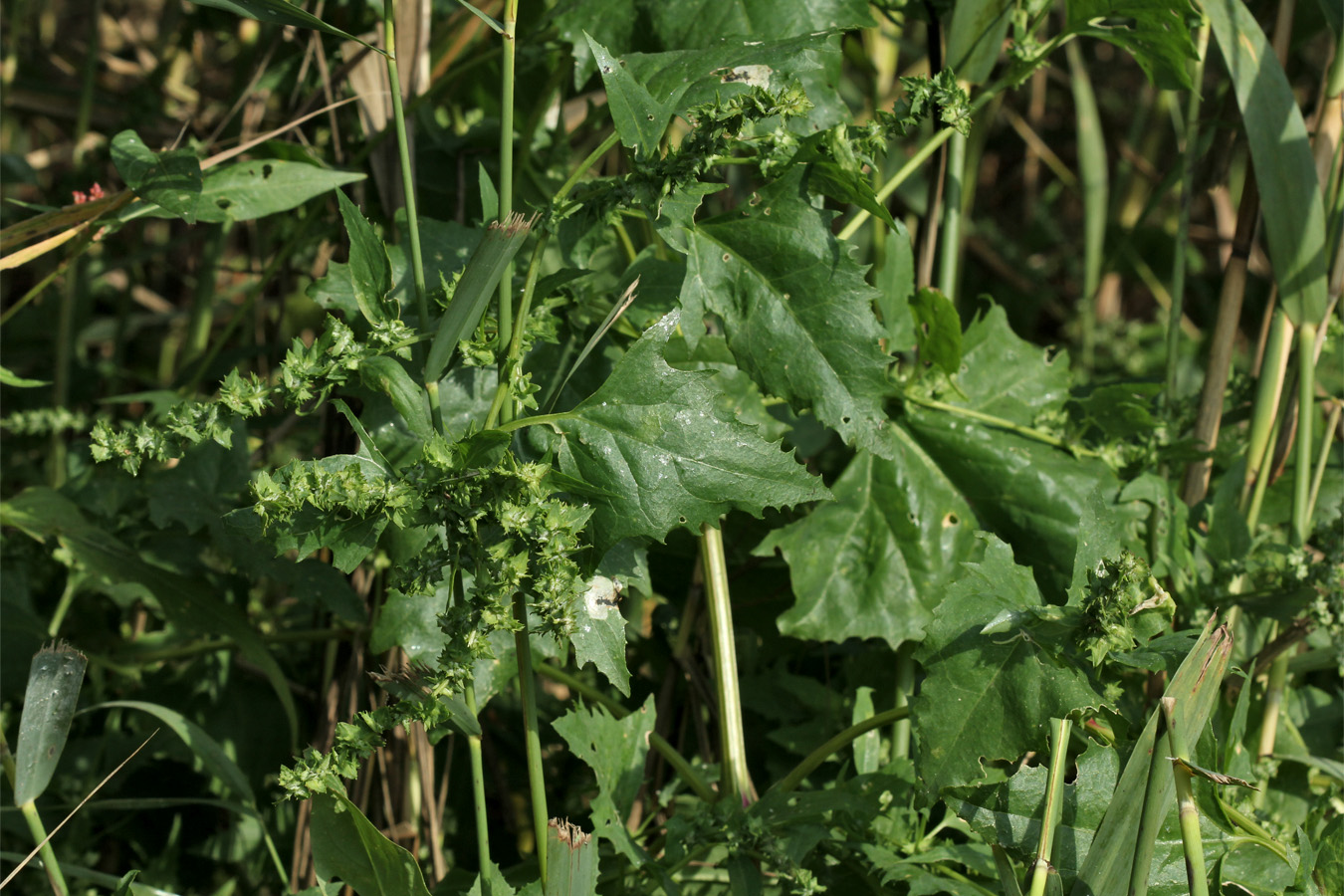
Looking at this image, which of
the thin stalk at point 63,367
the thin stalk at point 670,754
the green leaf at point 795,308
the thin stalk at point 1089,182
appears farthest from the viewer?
the thin stalk at point 1089,182

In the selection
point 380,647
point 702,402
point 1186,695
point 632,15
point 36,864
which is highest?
point 632,15

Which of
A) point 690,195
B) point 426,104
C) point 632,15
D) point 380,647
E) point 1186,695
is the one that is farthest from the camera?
point 426,104

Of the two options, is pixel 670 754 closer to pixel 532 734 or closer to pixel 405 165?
pixel 532 734

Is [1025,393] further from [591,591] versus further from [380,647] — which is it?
[380,647]

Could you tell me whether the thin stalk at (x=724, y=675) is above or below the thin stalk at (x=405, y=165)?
below

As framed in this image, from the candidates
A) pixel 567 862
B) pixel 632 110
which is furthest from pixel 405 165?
pixel 567 862

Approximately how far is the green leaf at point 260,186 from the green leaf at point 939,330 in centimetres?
63

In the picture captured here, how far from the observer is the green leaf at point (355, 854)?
88 cm

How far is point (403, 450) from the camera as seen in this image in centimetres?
96

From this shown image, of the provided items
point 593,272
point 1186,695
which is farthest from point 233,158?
point 1186,695

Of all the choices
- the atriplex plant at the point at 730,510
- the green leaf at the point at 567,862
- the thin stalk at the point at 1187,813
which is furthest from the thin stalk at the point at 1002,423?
the green leaf at the point at 567,862

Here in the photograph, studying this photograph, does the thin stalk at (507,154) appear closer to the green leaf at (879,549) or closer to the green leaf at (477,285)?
the green leaf at (477,285)

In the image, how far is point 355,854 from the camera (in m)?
0.92

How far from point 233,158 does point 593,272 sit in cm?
72
